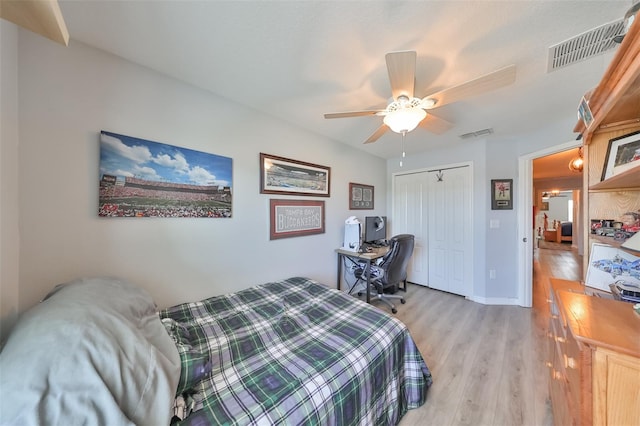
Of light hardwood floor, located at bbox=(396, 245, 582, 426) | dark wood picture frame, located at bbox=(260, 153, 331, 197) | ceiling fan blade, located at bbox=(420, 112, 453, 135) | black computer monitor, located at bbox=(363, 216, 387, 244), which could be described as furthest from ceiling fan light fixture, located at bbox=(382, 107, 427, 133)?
light hardwood floor, located at bbox=(396, 245, 582, 426)

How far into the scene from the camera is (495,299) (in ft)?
9.59

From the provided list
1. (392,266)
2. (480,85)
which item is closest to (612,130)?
(480,85)

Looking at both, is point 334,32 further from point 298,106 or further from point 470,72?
point 470,72

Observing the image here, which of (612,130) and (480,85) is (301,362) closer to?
(480,85)

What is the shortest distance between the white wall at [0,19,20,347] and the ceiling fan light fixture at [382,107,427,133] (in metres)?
2.04

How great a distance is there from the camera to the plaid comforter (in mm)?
862

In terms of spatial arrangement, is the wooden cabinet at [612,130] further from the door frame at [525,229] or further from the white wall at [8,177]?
the white wall at [8,177]

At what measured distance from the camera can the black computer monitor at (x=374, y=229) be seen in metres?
3.34

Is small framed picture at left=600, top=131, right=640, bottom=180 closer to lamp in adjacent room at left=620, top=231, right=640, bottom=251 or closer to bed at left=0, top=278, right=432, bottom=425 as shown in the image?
lamp in adjacent room at left=620, top=231, right=640, bottom=251

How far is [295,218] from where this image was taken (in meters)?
2.48

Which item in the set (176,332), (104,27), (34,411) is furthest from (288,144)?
(34,411)

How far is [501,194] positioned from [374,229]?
1766 mm

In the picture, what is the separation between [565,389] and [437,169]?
2.95m

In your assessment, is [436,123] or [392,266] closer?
[436,123]
